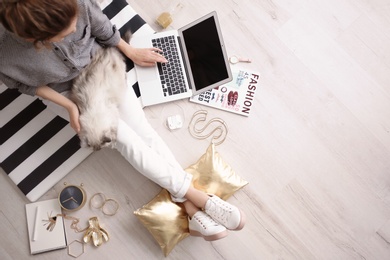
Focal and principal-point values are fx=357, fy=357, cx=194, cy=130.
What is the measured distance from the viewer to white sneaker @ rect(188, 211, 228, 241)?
1.19 meters

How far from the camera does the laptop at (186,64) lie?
1289 mm

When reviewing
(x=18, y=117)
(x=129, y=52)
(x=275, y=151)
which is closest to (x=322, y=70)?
(x=275, y=151)

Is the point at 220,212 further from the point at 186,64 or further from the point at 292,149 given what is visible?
the point at 186,64

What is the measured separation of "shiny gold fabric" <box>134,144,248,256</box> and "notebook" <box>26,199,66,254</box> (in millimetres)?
298

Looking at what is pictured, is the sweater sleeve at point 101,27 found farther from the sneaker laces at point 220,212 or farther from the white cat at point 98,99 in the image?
the sneaker laces at point 220,212

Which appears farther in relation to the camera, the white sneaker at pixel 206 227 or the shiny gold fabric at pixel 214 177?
the shiny gold fabric at pixel 214 177

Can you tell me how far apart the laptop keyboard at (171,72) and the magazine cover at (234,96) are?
0.28 ft

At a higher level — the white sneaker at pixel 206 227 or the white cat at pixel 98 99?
the white cat at pixel 98 99

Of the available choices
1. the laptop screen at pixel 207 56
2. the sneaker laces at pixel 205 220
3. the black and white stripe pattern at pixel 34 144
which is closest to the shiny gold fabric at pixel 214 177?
the sneaker laces at pixel 205 220

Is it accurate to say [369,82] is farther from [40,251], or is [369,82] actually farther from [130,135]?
[40,251]

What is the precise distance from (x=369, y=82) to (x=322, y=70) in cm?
20

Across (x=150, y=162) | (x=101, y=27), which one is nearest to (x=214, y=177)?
(x=150, y=162)

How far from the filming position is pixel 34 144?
133 centimetres

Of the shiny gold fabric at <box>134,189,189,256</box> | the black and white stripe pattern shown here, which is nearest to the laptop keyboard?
the black and white stripe pattern
